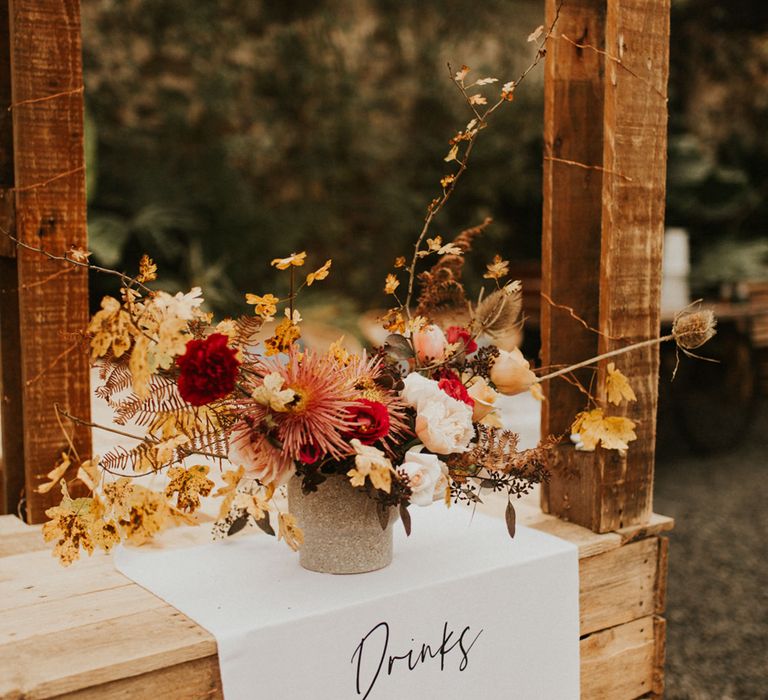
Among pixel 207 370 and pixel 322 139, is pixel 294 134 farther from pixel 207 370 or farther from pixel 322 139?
pixel 207 370

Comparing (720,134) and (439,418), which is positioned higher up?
(720,134)

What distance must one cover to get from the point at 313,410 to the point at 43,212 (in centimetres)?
72

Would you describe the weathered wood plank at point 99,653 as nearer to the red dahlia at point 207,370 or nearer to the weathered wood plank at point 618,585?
the red dahlia at point 207,370

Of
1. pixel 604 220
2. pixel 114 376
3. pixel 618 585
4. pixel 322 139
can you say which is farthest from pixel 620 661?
Answer: pixel 322 139

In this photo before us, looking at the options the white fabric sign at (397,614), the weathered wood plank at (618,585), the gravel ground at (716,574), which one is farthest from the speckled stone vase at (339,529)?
the gravel ground at (716,574)

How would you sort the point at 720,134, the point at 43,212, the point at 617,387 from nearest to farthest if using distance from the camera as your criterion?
the point at 617,387 → the point at 43,212 → the point at 720,134

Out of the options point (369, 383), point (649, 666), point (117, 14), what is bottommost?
point (649, 666)

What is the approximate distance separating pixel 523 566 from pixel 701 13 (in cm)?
663

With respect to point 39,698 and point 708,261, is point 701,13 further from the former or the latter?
point 39,698

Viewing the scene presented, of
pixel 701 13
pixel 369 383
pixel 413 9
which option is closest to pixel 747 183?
pixel 701 13

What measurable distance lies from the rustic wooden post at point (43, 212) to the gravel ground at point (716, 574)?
189 cm

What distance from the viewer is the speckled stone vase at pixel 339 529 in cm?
116

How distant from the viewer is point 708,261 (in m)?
6.06

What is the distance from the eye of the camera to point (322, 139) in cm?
600
